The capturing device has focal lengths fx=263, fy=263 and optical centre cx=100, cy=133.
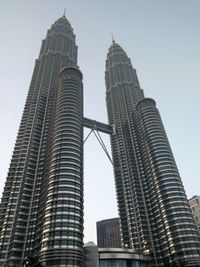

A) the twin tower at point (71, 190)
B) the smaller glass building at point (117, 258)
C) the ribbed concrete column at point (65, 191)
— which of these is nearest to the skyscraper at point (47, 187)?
the ribbed concrete column at point (65, 191)

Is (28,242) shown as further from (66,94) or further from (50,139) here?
(66,94)

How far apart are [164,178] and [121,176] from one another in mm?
44747

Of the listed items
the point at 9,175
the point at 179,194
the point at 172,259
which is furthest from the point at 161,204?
the point at 9,175

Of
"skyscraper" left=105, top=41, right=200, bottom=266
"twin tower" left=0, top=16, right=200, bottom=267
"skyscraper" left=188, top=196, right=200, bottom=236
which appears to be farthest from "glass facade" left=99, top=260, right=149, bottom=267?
"skyscraper" left=188, top=196, right=200, bottom=236

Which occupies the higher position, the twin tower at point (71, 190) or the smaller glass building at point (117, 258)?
the twin tower at point (71, 190)

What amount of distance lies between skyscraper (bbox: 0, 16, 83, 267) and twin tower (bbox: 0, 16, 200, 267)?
0.37m

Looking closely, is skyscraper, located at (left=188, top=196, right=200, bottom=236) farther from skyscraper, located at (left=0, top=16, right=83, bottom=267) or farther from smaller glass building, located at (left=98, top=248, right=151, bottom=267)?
skyscraper, located at (left=0, top=16, right=83, bottom=267)

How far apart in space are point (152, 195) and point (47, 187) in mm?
61793

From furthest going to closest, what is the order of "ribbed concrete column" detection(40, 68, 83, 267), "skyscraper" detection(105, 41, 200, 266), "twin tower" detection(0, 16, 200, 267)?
"skyscraper" detection(105, 41, 200, 266)
"twin tower" detection(0, 16, 200, 267)
"ribbed concrete column" detection(40, 68, 83, 267)

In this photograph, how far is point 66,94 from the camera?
6181 inches

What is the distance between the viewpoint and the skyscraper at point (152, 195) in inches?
4766

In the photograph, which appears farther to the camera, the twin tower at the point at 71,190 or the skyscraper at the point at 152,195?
the skyscraper at the point at 152,195

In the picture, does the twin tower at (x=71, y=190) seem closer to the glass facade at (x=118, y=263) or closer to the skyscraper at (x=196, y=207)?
the glass facade at (x=118, y=263)

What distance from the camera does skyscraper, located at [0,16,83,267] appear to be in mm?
100500
